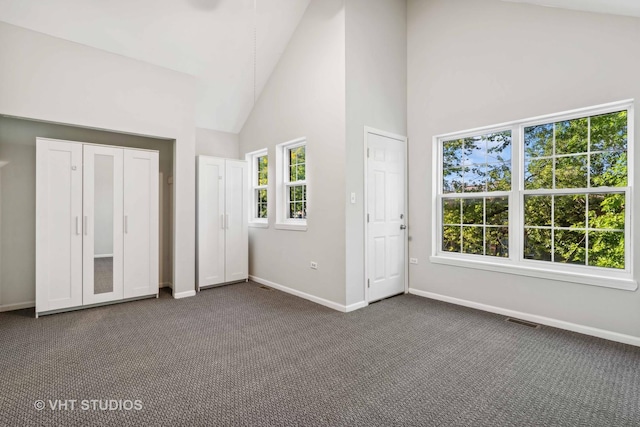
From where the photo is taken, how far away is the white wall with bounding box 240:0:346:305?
371 cm

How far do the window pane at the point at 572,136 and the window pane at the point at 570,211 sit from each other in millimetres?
465

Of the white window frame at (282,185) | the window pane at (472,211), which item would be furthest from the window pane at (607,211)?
the white window frame at (282,185)

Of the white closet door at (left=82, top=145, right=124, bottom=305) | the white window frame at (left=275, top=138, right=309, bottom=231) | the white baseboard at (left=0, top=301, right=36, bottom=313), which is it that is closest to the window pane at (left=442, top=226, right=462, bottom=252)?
the white window frame at (left=275, top=138, right=309, bottom=231)

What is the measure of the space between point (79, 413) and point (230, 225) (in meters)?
3.20

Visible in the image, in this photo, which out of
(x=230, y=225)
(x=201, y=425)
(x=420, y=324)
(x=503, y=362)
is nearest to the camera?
(x=201, y=425)

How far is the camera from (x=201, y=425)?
5.71ft

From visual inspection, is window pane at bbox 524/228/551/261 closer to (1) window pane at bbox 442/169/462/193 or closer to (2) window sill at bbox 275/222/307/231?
(1) window pane at bbox 442/169/462/193

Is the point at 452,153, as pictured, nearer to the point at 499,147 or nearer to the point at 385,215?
the point at 499,147

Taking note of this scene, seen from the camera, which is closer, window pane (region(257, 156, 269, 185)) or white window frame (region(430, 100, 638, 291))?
white window frame (region(430, 100, 638, 291))

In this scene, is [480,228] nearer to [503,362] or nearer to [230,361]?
[503,362]

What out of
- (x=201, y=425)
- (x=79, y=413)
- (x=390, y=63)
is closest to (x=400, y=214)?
(x=390, y=63)

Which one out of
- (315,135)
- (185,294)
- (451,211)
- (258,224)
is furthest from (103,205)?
(451,211)

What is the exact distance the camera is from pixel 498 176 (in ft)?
12.0

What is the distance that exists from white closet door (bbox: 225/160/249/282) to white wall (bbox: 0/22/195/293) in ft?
1.88
